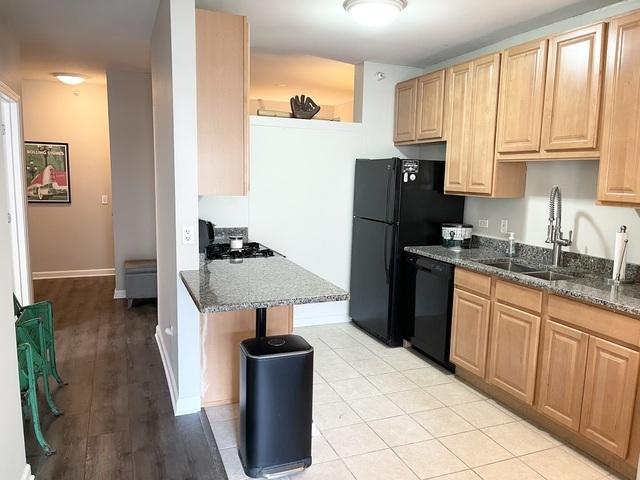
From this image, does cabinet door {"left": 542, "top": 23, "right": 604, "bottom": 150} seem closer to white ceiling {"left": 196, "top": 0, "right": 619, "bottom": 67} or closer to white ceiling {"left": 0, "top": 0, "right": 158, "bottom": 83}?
white ceiling {"left": 196, "top": 0, "right": 619, "bottom": 67}

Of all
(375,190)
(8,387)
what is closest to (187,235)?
(8,387)

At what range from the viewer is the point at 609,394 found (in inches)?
91.7

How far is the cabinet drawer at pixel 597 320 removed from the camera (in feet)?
7.29

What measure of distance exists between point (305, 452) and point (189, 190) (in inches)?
61.0

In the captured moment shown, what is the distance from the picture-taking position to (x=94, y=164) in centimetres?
638

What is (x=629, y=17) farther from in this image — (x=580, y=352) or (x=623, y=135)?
(x=580, y=352)

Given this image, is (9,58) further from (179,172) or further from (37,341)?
(37,341)

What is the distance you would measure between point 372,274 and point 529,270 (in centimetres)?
141

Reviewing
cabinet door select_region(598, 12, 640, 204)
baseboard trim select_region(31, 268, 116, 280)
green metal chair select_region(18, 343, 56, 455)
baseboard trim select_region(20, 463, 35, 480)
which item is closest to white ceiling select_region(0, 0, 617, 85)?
cabinet door select_region(598, 12, 640, 204)

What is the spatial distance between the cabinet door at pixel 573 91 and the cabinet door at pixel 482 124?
453 mm

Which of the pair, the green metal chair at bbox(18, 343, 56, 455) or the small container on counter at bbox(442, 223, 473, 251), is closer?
the green metal chair at bbox(18, 343, 56, 455)

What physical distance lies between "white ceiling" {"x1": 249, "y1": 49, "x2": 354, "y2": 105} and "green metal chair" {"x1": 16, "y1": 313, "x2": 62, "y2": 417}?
291 centimetres

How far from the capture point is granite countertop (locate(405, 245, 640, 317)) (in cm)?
232

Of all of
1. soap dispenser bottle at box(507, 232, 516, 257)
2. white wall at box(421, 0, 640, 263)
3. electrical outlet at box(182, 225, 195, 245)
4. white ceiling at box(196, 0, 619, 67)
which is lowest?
soap dispenser bottle at box(507, 232, 516, 257)
